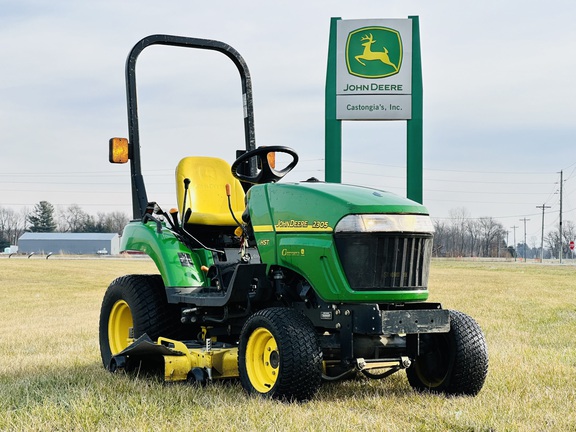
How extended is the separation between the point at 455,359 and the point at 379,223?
1155 millimetres

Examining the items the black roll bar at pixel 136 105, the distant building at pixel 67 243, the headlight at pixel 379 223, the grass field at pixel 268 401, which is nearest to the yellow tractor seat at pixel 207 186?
the black roll bar at pixel 136 105

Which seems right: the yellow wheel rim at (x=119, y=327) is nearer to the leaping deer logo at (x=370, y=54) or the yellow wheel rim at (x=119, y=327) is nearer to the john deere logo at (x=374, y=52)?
the john deere logo at (x=374, y=52)

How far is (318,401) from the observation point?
5211mm

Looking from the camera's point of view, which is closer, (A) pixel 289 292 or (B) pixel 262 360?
(B) pixel 262 360

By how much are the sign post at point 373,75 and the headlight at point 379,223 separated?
8.08m

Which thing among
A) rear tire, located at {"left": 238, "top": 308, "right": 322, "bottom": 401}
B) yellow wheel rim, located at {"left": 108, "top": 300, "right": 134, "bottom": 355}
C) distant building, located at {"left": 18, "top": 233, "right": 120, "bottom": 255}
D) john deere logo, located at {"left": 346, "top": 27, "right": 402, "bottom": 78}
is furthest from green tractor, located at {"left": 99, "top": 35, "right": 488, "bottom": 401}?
distant building, located at {"left": 18, "top": 233, "right": 120, "bottom": 255}

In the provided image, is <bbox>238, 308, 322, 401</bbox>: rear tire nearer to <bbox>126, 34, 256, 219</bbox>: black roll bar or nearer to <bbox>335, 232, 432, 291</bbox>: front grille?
<bbox>335, 232, 432, 291</bbox>: front grille

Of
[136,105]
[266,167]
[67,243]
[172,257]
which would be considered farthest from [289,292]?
[67,243]

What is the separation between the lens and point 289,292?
5.62 metres

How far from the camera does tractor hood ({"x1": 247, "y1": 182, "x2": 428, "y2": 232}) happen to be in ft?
17.1

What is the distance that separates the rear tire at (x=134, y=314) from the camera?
251 inches

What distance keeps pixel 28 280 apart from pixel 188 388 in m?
26.2

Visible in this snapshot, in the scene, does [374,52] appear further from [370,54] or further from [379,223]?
[379,223]

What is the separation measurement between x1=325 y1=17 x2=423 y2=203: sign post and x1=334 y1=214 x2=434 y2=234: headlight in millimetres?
8080
